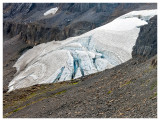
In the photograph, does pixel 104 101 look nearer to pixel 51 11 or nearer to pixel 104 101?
pixel 104 101

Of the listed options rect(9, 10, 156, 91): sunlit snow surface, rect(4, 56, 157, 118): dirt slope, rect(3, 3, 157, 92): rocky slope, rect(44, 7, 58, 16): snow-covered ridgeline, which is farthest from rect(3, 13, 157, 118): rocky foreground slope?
rect(44, 7, 58, 16): snow-covered ridgeline

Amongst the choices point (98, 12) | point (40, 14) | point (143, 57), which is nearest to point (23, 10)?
point (40, 14)

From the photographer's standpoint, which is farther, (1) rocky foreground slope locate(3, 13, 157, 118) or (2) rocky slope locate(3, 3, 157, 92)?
(2) rocky slope locate(3, 3, 157, 92)

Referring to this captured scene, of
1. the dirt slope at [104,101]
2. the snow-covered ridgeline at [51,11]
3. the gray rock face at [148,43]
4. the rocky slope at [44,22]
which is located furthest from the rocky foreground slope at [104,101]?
the snow-covered ridgeline at [51,11]

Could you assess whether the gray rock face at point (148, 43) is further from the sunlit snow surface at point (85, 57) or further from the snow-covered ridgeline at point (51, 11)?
the snow-covered ridgeline at point (51, 11)

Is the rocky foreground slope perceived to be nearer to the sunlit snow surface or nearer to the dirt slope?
the dirt slope

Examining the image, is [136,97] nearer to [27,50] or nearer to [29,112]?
[29,112]
